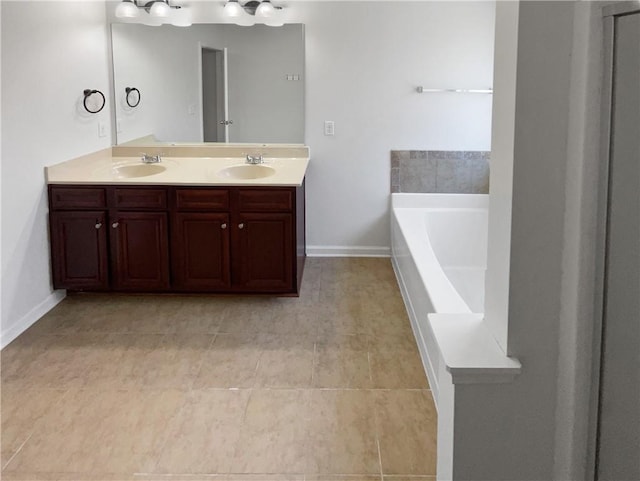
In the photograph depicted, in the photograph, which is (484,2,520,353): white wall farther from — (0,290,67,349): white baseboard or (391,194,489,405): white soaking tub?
(0,290,67,349): white baseboard

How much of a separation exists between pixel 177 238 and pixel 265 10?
1888 mm

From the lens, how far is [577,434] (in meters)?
1.54

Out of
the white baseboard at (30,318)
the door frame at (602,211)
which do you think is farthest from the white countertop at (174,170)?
the door frame at (602,211)

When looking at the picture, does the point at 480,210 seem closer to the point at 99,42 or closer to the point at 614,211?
the point at 99,42

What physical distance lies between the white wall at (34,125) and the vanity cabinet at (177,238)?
17 cm

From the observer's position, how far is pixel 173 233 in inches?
164

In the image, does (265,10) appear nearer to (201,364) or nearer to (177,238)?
(177,238)

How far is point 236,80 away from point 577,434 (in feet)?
13.4

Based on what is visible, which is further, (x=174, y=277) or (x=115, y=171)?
(x=115, y=171)

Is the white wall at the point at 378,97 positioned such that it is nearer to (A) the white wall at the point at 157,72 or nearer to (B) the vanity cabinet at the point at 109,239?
(A) the white wall at the point at 157,72

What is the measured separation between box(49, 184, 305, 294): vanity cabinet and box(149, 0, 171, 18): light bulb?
156 cm

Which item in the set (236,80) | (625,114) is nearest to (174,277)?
(236,80)

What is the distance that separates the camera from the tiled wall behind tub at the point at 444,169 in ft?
17.2

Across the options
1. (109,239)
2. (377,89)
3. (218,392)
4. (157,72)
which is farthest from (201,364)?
(377,89)
